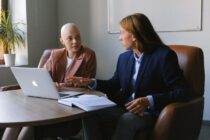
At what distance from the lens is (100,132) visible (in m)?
2.02

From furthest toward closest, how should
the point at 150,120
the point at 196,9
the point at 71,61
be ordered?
1. the point at 196,9
2. the point at 71,61
3. the point at 150,120

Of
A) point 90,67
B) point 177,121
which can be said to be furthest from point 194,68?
point 90,67

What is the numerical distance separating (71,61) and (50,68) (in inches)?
7.3

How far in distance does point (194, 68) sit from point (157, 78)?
398mm

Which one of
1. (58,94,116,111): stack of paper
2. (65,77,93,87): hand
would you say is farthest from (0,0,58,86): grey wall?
(58,94,116,111): stack of paper

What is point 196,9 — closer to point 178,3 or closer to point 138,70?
point 178,3

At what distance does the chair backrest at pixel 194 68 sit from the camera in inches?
86.7

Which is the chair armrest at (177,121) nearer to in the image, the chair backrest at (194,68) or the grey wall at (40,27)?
the chair backrest at (194,68)

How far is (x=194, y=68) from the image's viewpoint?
7.22 ft

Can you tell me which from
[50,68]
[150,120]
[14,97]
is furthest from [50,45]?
[150,120]

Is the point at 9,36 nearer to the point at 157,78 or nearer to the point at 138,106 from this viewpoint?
the point at 157,78

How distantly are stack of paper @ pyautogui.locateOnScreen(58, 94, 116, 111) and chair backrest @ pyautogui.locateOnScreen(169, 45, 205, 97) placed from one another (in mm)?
739

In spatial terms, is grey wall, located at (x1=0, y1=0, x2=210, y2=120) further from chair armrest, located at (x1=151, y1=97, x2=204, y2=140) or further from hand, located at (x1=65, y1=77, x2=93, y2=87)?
chair armrest, located at (x1=151, y1=97, x2=204, y2=140)

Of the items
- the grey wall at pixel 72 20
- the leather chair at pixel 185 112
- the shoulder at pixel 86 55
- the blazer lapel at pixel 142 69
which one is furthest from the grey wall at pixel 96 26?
the blazer lapel at pixel 142 69
